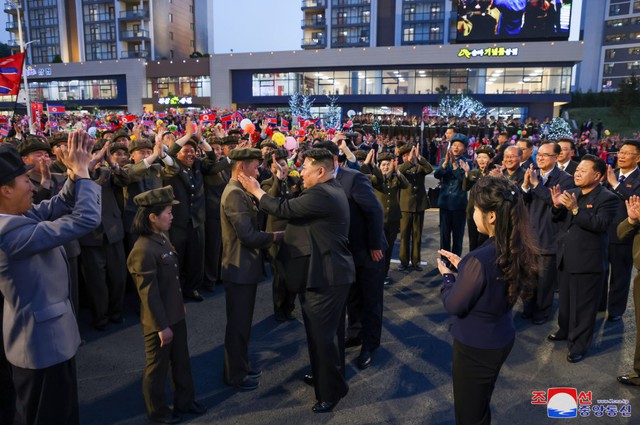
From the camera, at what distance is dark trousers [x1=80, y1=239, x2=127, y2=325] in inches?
214

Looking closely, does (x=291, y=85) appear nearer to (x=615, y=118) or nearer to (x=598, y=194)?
(x=615, y=118)

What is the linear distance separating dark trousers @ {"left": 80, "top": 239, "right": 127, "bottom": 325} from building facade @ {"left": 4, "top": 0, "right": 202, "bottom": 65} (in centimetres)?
5730

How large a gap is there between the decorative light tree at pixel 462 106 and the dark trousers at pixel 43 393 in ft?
134

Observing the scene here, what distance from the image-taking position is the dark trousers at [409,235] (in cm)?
773

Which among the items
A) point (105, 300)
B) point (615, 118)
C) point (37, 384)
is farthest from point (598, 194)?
point (615, 118)

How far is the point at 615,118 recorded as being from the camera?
4466cm

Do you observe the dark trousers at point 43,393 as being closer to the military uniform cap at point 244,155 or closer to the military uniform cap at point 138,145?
the military uniform cap at point 244,155

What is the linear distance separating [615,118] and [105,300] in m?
51.2

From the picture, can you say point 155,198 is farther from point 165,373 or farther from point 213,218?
point 213,218

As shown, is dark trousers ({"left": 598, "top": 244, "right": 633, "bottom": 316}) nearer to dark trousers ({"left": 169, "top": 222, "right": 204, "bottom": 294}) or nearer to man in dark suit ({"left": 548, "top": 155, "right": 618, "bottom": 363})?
man in dark suit ({"left": 548, "top": 155, "right": 618, "bottom": 363})

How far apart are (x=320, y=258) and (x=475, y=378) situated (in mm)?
1484

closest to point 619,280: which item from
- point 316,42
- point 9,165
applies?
point 9,165

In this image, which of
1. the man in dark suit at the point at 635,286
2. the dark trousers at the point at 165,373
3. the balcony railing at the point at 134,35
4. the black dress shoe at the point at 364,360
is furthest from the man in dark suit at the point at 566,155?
the balcony railing at the point at 134,35

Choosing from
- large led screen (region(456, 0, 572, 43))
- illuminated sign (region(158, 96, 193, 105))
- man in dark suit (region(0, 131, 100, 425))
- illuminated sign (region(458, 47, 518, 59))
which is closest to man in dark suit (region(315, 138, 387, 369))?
man in dark suit (region(0, 131, 100, 425))
